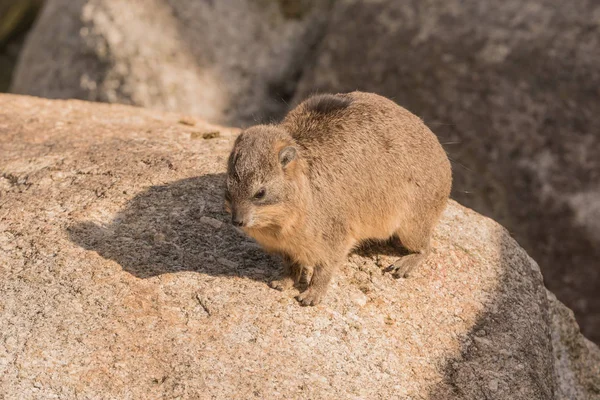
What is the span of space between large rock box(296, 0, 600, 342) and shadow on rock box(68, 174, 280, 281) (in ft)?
15.0

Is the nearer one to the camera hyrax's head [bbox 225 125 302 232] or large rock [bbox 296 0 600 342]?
hyrax's head [bbox 225 125 302 232]

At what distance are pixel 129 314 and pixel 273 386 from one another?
3.81ft

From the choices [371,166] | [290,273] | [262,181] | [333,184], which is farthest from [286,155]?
[290,273]

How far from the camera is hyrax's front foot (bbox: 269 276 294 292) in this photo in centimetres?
573

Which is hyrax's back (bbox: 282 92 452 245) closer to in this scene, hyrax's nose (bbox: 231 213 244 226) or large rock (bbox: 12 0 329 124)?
hyrax's nose (bbox: 231 213 244 226)

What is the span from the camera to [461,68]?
10.5 m

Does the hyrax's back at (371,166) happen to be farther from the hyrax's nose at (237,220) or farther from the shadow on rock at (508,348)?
the shadow on rock at (508,348)

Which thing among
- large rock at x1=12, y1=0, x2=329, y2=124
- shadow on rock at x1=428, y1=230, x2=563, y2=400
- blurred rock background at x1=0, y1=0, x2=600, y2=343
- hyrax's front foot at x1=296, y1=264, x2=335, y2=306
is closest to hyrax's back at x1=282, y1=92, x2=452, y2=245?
hyrax's front foot at x1=296, y1=264, x2=335, y2=306

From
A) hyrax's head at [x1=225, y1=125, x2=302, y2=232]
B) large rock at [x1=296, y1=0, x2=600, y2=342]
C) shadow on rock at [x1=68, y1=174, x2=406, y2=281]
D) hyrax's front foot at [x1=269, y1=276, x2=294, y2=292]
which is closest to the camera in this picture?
hyrax's head at [x1=225, y1=125, x2=302, y2=232]

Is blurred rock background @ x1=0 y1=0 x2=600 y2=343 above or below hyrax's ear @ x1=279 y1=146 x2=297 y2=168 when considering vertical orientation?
below

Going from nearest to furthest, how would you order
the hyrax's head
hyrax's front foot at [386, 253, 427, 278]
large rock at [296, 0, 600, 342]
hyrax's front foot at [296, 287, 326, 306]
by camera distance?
the hyrax's head, hyrax's front foot at [296, 287, 326, 306], hyrax's front foot at [386, 253, 427, 278], large rock at [296, 0, 600, 342]

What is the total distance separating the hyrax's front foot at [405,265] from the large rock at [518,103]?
388 cm

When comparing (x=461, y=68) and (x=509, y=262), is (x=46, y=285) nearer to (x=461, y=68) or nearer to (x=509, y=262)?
(x=509, y=262)

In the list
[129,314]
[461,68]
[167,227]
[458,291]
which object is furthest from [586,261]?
[129,314]
